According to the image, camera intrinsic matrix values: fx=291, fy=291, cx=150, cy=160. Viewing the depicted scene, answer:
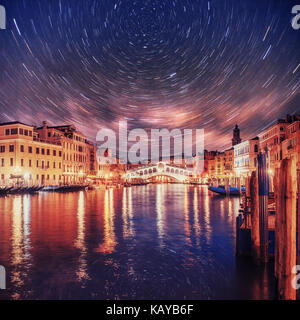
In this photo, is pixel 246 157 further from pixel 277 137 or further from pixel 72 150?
pixel 72 150

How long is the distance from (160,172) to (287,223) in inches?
4862

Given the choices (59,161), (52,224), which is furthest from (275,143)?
(52,224)

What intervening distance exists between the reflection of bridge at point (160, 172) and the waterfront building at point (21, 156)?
3092 inches

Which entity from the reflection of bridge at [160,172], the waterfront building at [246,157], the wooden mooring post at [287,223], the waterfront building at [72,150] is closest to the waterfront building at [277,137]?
the waterfront building at [246,157]

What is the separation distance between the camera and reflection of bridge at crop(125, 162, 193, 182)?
12771 centimetres

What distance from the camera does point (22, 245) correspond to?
35.4 ft

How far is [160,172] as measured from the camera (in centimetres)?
12862

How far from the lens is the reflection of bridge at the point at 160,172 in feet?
419

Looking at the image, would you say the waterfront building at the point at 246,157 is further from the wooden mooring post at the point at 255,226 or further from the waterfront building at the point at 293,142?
the wooden mooring post at the point at 255,226

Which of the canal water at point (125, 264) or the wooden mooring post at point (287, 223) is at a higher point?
the wooden mooring post at point (287, 223)

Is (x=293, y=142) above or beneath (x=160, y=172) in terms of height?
above

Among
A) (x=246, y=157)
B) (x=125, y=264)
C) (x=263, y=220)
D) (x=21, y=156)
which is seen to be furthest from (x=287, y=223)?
(x=246, y=157)

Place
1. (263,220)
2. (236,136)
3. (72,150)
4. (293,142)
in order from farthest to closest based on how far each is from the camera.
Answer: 1. (236,136)
2. (72,150)
3. (293,142)
4. (263,220)
